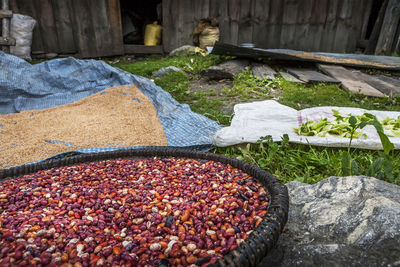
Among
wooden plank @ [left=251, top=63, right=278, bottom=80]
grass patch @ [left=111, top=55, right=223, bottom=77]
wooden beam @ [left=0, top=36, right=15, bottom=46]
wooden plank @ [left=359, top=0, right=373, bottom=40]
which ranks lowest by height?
grass patch @ [left=111, top=55, right=223, bottom=77]

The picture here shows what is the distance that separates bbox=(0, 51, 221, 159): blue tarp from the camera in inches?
99.4

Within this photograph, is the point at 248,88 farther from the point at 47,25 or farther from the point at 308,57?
the point at 47,25

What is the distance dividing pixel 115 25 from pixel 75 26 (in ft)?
2.49

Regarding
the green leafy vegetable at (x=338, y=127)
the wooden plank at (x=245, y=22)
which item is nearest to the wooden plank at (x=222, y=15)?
the wooden plank at (x=245, y=22)

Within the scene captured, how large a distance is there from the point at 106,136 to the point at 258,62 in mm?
3137

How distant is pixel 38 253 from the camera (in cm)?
88

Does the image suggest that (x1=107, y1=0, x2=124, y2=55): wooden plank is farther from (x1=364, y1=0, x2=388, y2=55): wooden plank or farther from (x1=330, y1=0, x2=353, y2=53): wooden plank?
(x1=364, y1=0, x2=388, y2=55): wooden plank

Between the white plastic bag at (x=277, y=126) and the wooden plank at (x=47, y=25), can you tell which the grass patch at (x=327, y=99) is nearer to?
the white plastic bag at (x=277, y=126)

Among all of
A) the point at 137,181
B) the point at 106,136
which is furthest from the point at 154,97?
the point at 137,181

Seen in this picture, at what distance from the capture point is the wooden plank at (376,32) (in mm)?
5487

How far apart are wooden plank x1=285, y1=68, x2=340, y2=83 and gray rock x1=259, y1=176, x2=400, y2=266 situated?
2.76 m

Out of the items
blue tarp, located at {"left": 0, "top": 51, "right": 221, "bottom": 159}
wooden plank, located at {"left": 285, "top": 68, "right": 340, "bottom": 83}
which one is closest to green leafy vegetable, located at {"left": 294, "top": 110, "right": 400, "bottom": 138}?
blue tarp, located at {"left": 0, "top": 51, "right": 221, "bottom": 159}

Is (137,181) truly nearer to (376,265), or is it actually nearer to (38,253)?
(38,253)

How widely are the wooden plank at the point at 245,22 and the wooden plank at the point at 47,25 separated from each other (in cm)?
366
